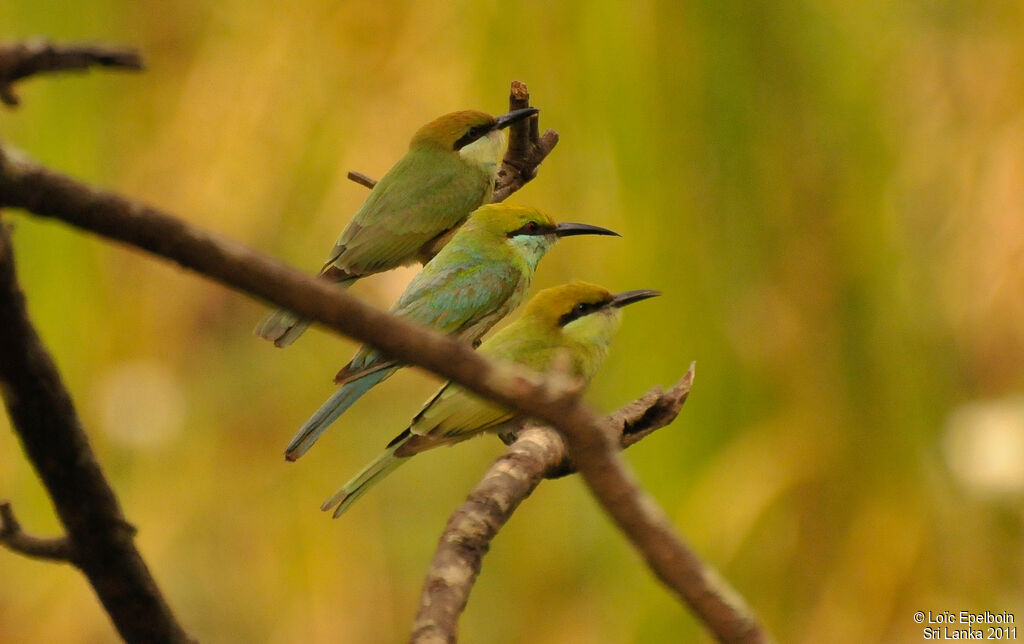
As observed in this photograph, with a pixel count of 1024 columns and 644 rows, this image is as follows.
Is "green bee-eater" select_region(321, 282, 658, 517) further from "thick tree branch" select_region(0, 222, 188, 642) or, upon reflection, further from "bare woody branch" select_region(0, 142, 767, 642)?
"bare woody branch" select_region(0, 142, 767, 642)

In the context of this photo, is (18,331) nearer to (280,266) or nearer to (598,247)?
(280,266)

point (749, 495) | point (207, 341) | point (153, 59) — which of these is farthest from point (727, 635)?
point (207, 341)

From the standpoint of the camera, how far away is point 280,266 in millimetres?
544

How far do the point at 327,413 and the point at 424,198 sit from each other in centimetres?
56

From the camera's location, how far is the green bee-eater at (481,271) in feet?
6.25

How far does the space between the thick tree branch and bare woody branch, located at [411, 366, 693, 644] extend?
0.60ft

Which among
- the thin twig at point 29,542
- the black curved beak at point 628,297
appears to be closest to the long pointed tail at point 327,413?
the black curved beak at point 628,297

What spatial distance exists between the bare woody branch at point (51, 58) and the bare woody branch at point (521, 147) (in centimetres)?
122

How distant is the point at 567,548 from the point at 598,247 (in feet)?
4.49

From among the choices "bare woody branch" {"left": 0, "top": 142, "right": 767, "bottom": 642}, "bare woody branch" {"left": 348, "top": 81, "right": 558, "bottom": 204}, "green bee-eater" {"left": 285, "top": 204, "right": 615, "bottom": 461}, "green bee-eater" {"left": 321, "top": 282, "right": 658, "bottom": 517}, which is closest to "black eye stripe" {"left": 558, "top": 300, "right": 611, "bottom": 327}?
"green bee-eater" {"left": 321, "top": 282, "right": 658, "bottom": 517}

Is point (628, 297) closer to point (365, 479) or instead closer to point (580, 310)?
point (580, 310)

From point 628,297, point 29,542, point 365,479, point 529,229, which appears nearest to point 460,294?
point 529,229

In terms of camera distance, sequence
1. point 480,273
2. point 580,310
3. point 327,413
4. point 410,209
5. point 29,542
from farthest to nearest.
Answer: point 410,209 < point 480,273 < point 580,310 < point 327,413 < point 29,542

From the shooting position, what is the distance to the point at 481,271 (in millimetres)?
1933
